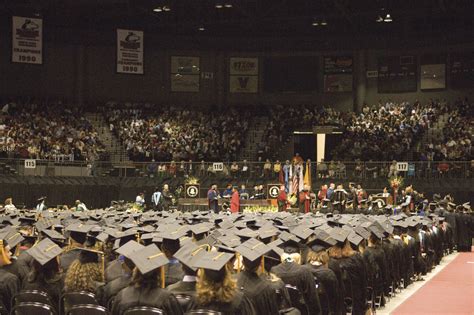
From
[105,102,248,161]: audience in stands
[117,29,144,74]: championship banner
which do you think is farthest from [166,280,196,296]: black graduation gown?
[117,29,144,74]: championship banner

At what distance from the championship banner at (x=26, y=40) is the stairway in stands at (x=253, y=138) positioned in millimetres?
12452

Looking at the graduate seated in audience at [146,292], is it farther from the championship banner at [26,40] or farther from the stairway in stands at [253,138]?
the stairway in stands at [253,138]

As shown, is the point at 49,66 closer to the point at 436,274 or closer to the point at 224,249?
the point at 436,274

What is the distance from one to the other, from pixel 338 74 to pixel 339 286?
123 ft

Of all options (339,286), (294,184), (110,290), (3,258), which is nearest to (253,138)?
(294,184)

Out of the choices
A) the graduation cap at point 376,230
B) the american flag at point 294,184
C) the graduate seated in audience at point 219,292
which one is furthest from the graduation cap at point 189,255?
the american flag at point 294,184

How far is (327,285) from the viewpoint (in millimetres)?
9258

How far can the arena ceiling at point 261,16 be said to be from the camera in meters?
42.5

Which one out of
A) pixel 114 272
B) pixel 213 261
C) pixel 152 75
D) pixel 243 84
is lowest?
pixel 114 272

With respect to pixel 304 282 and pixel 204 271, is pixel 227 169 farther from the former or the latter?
pixel 204 271

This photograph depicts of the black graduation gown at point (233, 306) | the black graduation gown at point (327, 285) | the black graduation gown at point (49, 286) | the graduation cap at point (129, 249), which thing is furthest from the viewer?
the black graduation gown at point (327, 285)

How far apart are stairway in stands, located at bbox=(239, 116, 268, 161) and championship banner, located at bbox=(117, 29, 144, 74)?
766 centimetres

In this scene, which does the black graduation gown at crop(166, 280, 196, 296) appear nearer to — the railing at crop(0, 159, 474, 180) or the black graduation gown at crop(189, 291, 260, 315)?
the black graduation gown at crop(189, 291, 260, 315)

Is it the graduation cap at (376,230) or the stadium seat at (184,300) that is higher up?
the stadium seat at (184,300)
